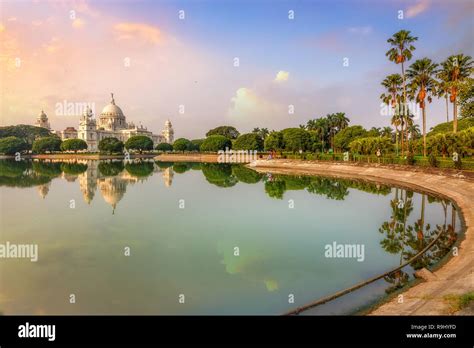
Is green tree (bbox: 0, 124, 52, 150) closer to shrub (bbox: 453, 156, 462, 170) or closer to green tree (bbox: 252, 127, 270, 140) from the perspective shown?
green tree (bbox: 252, 127, 270, 140)

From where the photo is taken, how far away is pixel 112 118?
15325 cm

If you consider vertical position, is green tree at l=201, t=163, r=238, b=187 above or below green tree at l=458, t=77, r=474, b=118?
below

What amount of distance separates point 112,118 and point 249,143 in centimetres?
8742

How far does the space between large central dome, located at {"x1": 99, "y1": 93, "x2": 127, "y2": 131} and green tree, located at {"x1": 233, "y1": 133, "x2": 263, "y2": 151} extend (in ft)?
267

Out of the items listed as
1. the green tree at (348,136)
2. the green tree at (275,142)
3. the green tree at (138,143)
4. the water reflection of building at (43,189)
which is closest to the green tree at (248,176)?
the water reflection of building at (43,189)

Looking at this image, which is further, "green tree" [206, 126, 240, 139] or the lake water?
"green tree" [206, 126, 240, 139]

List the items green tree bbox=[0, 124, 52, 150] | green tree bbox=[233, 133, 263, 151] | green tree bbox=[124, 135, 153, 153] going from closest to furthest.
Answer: green tree bbox=[233, 133, 263, 151] → green tree bbox=[124, 135, 153, 153] → green tree bbox=[0, 124, 52, 150]

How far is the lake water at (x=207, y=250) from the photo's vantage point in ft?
32.8

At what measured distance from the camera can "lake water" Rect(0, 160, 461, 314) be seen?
1000 cm

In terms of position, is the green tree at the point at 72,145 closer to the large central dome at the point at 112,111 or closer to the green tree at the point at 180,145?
the green tree at the point at 180,145

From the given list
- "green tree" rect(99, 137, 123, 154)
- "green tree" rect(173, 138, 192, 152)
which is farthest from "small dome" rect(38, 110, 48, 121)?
"green tree" rect(173, 138, 192, 152)
